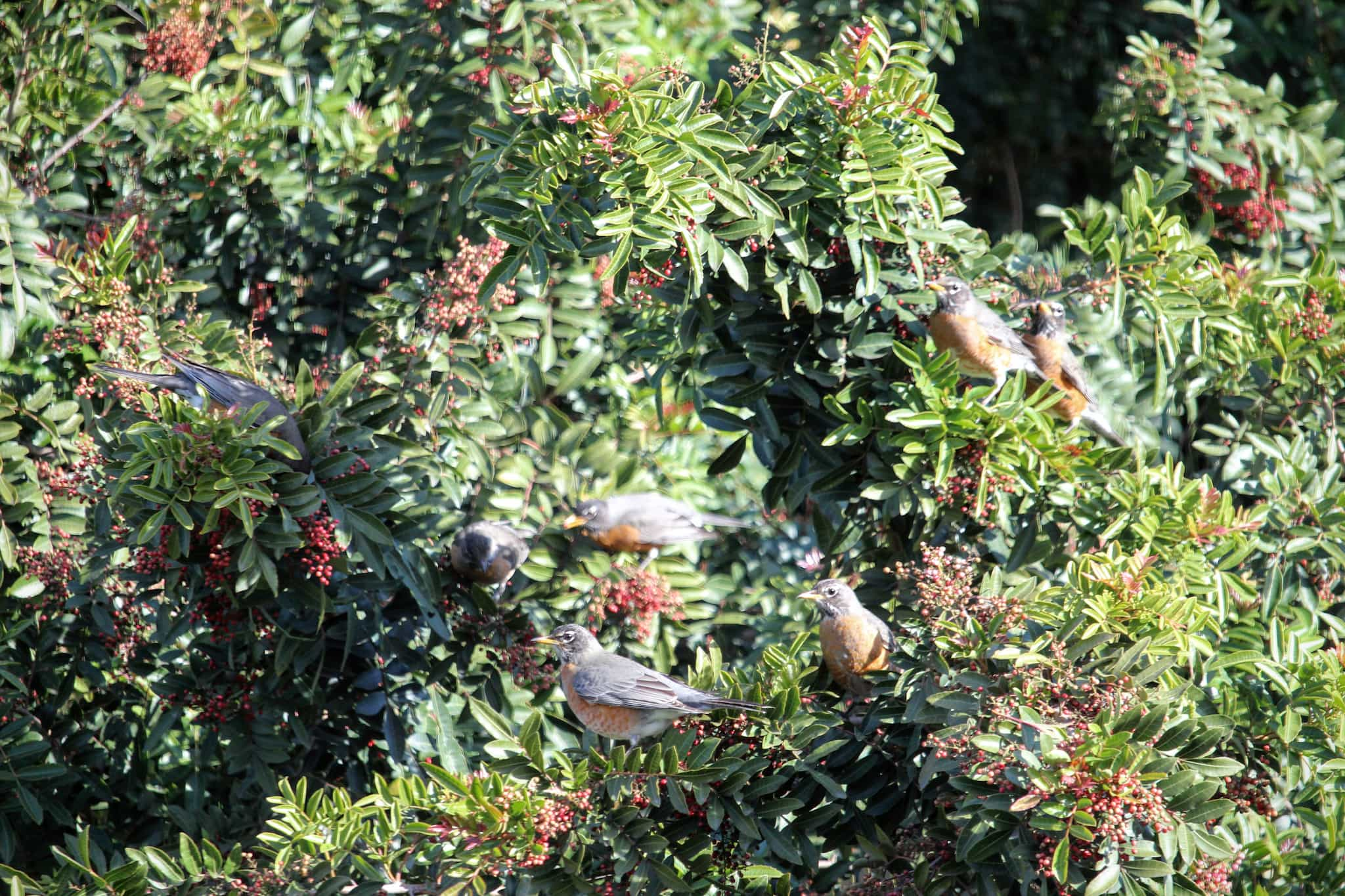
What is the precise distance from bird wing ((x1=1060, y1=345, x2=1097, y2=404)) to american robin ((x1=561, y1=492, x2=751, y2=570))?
1.54 metres

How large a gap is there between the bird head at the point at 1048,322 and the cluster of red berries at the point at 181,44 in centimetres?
319

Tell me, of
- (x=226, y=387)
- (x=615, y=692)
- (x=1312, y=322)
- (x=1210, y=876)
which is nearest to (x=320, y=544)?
(x=226, y=387)

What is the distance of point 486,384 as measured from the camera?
416cm

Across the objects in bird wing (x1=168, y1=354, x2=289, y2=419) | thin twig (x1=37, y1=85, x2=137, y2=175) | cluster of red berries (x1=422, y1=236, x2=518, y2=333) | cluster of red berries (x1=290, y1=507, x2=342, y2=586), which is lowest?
cluster of red berries (x1=290, y1=507, x2=342, y2=586)

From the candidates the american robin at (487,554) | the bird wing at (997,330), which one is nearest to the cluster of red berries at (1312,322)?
the bird wing at (997,330)

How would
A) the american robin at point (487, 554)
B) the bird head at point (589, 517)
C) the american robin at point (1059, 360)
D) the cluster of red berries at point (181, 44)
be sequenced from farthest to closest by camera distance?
1. the cluster of red berries at point (181, 44)
2. the bird head at point (589, 517)
3. the american robin at point (1059, 360)
4. the american robin at point (487, 554)

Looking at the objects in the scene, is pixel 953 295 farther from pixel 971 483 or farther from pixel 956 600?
pixel 956 600

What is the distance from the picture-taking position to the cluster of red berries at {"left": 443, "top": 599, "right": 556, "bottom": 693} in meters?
3.86

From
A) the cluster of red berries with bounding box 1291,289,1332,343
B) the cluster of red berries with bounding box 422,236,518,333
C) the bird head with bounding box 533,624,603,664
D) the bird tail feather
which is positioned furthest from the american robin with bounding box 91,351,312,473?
the cluster of red berries with bounding box 1291,289,1332,343

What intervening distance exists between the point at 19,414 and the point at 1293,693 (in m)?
3.92

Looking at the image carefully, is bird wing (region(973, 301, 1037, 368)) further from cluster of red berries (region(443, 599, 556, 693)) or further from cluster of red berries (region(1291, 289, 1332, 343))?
cluster of red berries (region(443, 599, 556, 693))

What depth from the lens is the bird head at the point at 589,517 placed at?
422 centimetres

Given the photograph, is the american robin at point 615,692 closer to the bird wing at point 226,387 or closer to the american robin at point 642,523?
the american robin at point 642,523

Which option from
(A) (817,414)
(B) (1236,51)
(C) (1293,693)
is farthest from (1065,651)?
(B) (1236,51)
